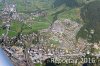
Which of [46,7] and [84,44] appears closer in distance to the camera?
[84,44]

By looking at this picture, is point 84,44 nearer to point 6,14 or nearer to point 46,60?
point 46,60

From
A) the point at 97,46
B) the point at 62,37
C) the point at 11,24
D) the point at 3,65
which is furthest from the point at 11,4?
the point at 3,65

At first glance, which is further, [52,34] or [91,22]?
[91,22]

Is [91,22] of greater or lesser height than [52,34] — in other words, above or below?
above

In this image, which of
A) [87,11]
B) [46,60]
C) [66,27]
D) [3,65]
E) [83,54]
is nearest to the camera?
[3,65]

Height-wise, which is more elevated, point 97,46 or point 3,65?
point 3,65

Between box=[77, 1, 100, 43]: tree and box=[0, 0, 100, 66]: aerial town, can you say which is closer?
box=[0, 0, 100, 66]: aerial town

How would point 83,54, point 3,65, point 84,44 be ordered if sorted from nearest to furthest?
point 3,65 → point 83,54 → point 84,44

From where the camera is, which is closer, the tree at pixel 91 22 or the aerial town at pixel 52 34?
the aerial town at pixel 52 34
